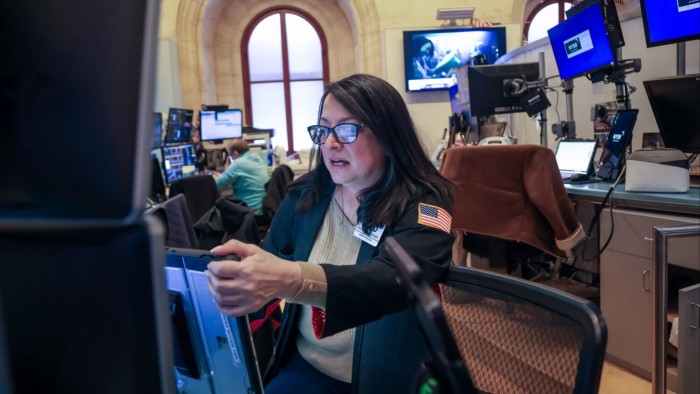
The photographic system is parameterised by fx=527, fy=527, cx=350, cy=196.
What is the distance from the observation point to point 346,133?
3.91ft

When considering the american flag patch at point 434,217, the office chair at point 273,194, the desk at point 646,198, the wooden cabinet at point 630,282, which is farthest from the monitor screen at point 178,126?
the american flag patch at point 434,217

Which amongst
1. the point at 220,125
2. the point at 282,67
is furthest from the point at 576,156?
the point at 282,67

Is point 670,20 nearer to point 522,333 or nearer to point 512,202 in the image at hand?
point 512,202

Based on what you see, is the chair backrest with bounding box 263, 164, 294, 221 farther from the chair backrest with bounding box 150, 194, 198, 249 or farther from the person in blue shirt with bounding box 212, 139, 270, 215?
the chair backrest with bounding box 150, 194, 198, 249

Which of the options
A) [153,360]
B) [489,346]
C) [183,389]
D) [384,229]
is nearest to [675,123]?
[384,229]

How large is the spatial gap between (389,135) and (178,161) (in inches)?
155

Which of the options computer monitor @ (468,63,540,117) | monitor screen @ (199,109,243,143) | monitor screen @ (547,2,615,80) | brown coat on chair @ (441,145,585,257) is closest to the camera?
brown coat on chair @ (441,145,585,257)

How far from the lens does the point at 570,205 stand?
2289 millimetres

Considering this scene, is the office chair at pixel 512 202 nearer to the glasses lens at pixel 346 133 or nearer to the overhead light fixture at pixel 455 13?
the glasses lens at pixel 346 133

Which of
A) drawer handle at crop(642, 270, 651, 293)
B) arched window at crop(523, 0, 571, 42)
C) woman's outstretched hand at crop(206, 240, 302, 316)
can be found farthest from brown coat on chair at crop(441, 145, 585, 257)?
arched window at crop(523, 0, 571, 42)

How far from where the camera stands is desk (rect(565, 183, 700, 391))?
188 centimetres

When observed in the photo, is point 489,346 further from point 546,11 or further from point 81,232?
point 546,11

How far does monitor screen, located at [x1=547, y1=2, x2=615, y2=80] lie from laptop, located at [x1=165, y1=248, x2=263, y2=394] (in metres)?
2.48

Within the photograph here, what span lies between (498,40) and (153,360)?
743 cm
